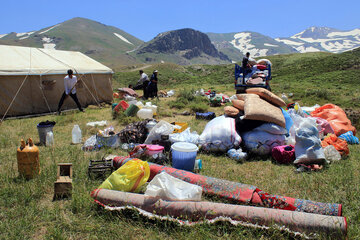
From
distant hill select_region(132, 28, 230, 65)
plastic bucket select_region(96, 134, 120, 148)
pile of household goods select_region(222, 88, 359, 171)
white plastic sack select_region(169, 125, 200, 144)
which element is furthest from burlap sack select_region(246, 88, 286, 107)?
distant hill select_region(132, 28, 230, 65)

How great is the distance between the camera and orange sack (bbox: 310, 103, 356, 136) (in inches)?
191

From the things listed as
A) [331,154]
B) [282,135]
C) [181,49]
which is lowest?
[331,154]

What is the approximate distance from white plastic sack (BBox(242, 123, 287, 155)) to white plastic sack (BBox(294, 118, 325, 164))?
1.24 ft

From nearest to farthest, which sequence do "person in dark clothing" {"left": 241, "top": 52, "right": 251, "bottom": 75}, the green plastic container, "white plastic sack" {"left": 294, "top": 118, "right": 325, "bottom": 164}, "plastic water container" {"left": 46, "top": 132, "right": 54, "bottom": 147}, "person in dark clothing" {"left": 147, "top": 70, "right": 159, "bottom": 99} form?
"white plastic sack" {"left": 294, "top": 118, "right": 325, "bottom": 164} < "plastic water container" {"left": 46, "top": 132, "right": 54, "bottom": 147} < the green plastic container < "person in dark clothing" {"left": 241, "top": 52, "right": 251, "bottom": 75} < "person in dark clothing" {"left": 147, "top": 70, "right": 159, "bottom": 99}

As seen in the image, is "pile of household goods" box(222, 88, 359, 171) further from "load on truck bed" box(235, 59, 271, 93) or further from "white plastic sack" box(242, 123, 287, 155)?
"load on truck bed" box(235, 59, 271, 93)

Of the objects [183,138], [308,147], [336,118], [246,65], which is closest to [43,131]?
[183,138]

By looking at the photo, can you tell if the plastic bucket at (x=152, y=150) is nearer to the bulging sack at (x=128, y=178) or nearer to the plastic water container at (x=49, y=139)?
the bulging sack at (x=128, y=178)

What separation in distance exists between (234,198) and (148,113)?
169 inches

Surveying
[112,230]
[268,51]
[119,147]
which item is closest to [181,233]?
[112,230]

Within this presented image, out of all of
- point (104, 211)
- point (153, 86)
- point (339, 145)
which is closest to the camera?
point (104, 211)

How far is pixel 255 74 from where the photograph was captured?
6645 mm

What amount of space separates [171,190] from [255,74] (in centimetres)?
514

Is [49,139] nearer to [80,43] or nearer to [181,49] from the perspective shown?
[80,43]

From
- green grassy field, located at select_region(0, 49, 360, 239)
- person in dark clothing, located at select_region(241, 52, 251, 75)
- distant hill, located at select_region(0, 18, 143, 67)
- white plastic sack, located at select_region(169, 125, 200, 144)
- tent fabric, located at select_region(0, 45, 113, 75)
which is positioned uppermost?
distant hill, located at select_region(0, 18, 143, 67)
